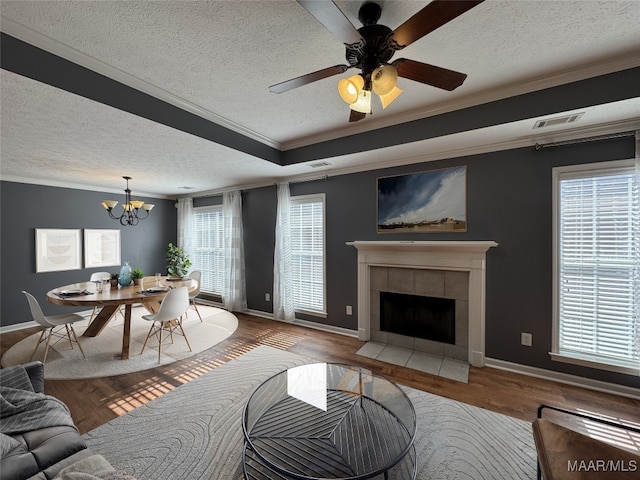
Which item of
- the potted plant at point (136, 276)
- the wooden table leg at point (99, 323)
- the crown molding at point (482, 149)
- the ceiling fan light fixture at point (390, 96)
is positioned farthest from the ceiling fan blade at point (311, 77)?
the wooden table leg at point (99, 323)

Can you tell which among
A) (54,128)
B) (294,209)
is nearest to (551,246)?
(294,209)

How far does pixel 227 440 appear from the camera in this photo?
1847 millimetres

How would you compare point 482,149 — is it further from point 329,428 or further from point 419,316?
point 329,428

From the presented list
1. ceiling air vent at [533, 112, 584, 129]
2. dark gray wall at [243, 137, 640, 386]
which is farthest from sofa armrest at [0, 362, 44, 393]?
ceiling air vent at [533, 112, 584, 129]

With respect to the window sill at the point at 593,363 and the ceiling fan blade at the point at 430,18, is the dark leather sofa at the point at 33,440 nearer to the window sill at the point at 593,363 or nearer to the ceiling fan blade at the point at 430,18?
the ceiling fan blade at the point at 430,18

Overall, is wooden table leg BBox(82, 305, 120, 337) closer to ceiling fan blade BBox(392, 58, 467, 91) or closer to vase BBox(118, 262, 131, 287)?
vase BBox(118, 262, 131, 287)

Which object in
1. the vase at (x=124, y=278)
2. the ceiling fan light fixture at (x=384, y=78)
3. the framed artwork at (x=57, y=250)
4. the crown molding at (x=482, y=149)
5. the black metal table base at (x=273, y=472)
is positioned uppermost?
the crown molding at (x=482, y=149)

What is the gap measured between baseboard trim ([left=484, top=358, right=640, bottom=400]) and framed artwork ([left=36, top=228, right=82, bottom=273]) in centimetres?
641

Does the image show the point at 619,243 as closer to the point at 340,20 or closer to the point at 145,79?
the point at 340,20

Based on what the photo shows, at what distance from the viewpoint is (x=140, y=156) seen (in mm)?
3049

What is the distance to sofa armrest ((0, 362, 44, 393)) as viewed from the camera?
154 cm

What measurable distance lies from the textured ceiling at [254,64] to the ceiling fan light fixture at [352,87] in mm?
492

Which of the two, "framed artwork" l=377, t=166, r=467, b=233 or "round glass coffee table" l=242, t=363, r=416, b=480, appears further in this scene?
"framed artwork" l=377, t=166, r=467, b=233

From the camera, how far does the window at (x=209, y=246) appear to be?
5379mm
